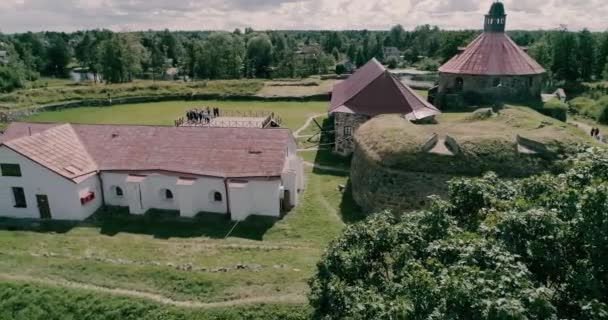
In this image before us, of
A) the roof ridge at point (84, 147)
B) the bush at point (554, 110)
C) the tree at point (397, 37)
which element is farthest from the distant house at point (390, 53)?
the roof ridge at point (84, 147)

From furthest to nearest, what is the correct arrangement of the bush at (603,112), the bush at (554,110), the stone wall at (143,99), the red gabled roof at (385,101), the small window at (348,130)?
the stone wall at (143,99) < the bush at (603,112) < the bush at (554,110) < the small window at (348,130) < the red gabled roof at (385,101)

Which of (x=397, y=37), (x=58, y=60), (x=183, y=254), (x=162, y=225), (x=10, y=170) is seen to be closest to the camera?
(x=183, y=254)

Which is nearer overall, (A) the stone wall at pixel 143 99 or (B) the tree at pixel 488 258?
(B) the tree at pixel 488 258

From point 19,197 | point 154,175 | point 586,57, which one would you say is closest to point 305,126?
point 154,175

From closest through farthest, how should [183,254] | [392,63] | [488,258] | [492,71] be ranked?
[488,258] < [183,254] < [492,71] < [392,63]

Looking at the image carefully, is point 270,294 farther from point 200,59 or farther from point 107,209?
point 200,59

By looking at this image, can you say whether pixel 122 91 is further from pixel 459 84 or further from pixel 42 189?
pixel 459 84

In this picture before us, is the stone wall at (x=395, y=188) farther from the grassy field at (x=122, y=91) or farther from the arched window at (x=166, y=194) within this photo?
the grassy field at (x=122, y=91)
